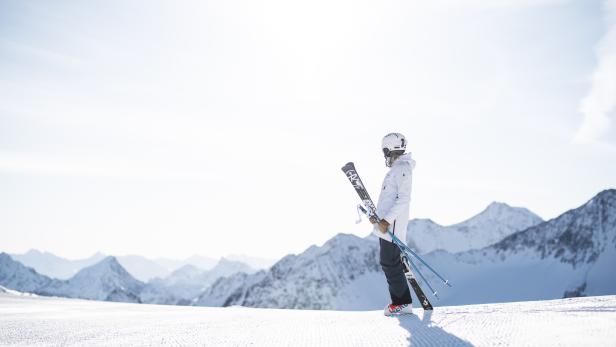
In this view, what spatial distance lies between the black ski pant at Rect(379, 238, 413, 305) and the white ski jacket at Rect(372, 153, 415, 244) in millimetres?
187

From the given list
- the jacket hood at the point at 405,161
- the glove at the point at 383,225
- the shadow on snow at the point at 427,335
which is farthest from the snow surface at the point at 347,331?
the jacket hood at the point at 405,161

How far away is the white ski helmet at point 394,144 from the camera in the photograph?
23.7ft

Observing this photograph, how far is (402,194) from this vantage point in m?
7.00

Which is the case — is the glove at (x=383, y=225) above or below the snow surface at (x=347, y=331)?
above

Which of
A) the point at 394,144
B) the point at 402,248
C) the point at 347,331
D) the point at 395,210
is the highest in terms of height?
the point at 394,144

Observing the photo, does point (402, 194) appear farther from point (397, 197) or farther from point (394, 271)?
point (394, 271)

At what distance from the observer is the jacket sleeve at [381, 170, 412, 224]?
6.92 m

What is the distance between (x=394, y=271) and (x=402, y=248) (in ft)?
1.24

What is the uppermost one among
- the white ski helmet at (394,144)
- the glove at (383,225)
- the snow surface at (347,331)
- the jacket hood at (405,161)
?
the white ski helmet at (394,144)

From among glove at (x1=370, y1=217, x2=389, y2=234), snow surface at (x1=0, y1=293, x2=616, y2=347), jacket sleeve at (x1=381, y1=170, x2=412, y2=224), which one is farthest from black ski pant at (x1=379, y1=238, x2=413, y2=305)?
snow surface at (x1=0, y1=293, x2=616, y2=347)

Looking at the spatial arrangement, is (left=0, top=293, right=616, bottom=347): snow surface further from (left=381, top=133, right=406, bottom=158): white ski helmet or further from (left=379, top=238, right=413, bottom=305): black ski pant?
(left=381, top=133, right=406, bottom=158): white ski helmet

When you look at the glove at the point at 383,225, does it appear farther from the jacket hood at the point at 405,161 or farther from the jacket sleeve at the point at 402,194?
the jacket hood at the point at 405,161

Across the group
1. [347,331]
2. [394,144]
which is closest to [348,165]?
[394,144]

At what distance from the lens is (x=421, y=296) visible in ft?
25.6
